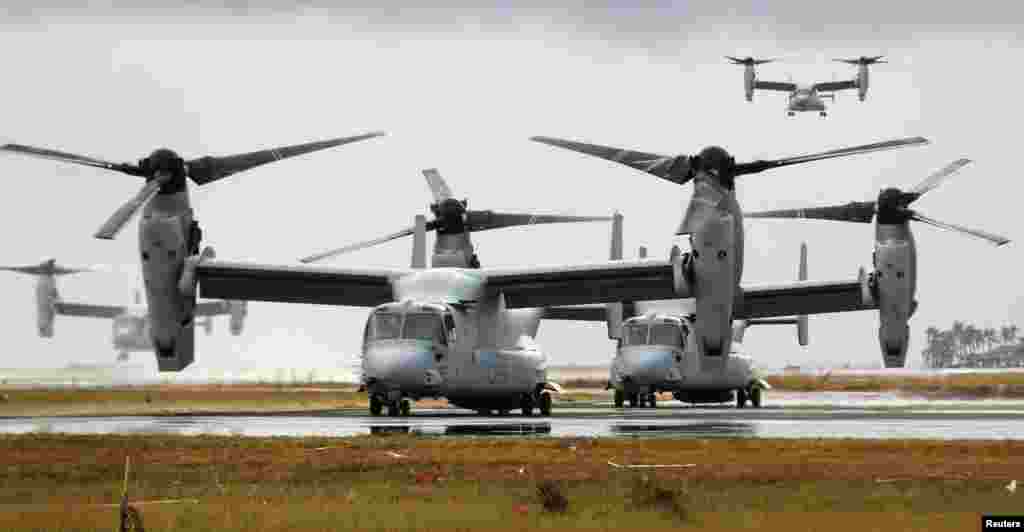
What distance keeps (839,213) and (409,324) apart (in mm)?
12362

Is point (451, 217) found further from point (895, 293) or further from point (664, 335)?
point (895, 293)

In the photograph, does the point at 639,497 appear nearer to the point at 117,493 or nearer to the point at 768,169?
the point at 117,493

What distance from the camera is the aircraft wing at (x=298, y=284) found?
47156 mm

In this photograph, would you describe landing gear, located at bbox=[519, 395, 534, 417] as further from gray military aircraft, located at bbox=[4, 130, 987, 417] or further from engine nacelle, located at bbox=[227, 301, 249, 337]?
engine nacelle, located at bbox=[227, 301, 249, 337]

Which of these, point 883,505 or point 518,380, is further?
point 518,380

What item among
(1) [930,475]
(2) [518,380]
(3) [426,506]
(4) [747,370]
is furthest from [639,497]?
(4) [747,370]

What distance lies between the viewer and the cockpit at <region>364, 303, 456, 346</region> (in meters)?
43.3

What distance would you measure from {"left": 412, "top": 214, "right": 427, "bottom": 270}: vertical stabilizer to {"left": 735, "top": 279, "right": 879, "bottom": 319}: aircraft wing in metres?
9.41

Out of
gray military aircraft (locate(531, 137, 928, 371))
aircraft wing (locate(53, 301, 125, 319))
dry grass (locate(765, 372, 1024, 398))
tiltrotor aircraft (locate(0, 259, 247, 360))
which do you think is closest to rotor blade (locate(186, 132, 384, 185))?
gray military aircraft (locate(531, 137, 928, 371))

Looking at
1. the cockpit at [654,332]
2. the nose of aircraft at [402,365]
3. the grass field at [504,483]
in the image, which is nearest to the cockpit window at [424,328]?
the nose of aircraft at [402,365]

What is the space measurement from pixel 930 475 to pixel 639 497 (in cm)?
497

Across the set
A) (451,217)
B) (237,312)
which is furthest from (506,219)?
(237,312)

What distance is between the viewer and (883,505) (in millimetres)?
18469

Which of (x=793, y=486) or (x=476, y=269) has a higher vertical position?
(x=476, y=269)
